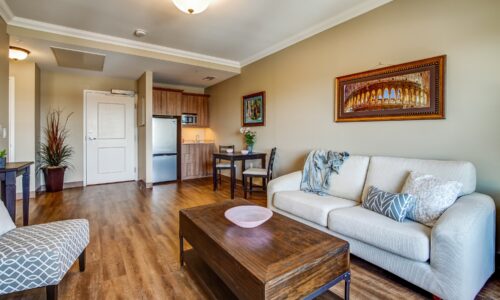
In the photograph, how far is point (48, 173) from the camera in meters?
4.52

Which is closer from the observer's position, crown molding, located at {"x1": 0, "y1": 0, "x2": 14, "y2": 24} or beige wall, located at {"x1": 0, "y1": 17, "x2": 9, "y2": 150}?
crown molding, located at {"x1": 0, "y1": 0, "x2": 14, "y2": 24}

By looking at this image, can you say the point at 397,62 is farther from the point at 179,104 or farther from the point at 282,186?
the point at 179,104

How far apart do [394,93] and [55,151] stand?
18.6ft

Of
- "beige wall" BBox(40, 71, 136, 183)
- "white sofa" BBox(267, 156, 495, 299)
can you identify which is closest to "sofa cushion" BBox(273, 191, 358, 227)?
"white sofa" BBox(267, 156, 495, 299)

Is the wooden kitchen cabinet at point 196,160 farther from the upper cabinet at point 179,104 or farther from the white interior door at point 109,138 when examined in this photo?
the white interior door at point 109,138

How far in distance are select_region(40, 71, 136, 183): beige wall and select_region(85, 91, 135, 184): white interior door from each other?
15 cm

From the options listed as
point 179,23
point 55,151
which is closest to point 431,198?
point 179,23

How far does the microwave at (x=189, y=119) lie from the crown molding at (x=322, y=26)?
2290mm

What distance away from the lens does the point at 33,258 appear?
137 centimetres

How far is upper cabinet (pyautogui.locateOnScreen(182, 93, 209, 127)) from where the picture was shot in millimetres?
6043

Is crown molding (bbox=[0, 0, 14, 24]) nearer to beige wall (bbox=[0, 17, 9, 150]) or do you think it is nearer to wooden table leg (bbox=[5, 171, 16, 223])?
beige wall (bbox=[0, 17, 9, 150])

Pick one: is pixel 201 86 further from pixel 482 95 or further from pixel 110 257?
pixel 482 95

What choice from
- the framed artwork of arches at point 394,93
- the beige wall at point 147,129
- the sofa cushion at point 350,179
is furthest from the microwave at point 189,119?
the sofa cushion at point 350,179

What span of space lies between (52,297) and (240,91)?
4.44 m
